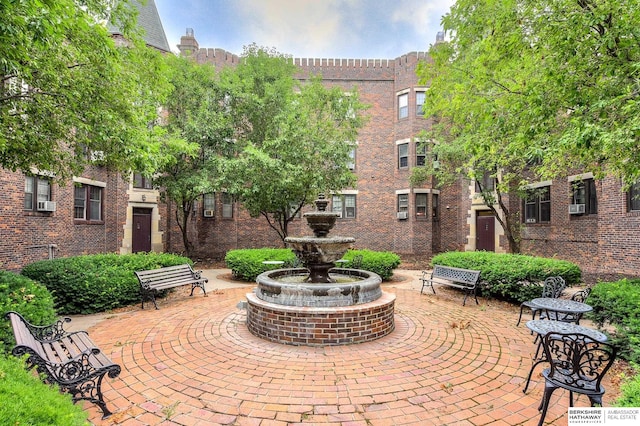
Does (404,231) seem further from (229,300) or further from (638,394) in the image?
(638,394)

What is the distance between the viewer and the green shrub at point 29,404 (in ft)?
6.91

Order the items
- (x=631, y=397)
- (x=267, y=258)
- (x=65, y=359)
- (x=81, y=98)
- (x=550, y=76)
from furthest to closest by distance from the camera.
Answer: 1. (x=267, y=258)
2. (x=81, y=98)
3. (x=550, y=76)
4. (x=65, y=359)
5. (x=631, y=397)

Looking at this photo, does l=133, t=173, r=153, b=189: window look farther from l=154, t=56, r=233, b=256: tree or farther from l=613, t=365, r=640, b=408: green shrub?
l=613, t=365, r=640, b=408: green shrub

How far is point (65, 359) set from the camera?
3662 millimetres

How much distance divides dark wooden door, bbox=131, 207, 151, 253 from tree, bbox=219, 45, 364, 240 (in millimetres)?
6597

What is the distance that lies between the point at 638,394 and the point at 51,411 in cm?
461

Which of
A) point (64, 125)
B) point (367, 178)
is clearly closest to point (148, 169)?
point (64, 125)

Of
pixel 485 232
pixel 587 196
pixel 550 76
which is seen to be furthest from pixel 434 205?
pixel 550 76

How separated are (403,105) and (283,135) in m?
10.2

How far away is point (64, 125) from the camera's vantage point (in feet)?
18.7

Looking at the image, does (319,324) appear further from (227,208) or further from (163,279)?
Result: (227,208)

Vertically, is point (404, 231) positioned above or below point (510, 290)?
above

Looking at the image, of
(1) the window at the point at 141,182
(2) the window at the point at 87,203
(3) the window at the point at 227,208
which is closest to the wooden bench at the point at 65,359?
(2) the window at the point at 87,203

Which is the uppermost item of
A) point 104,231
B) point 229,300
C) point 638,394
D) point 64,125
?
point 64,125
